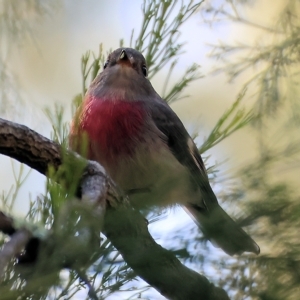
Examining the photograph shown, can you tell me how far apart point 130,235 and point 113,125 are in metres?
1.54

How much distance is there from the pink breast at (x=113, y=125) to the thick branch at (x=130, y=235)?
895 millimetres

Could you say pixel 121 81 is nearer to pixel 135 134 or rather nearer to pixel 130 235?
pixel 135 134

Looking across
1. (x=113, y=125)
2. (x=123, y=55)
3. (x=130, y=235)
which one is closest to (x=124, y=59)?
(x=123, y=55)

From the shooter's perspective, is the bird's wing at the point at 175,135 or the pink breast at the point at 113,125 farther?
the bird's wing at the point at 175,135

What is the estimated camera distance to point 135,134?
2678mm

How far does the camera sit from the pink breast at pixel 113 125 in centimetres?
258

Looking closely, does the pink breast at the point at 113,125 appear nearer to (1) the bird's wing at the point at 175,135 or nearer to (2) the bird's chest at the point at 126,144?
(2) the bird's chest at the point at 126,144

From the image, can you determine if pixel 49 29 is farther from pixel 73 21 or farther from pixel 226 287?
pixel 226 287

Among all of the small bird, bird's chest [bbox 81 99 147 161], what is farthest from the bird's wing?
bird's chest [bbox 81 99 147 161]

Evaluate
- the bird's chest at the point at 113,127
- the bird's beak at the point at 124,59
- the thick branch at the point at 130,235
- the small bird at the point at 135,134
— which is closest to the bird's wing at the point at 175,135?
the small bird at the point at 135,134

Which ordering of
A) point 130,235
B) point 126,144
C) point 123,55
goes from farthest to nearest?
point 123,55
point 126,144
point 130,235

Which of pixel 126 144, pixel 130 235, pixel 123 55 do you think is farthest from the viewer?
pixel 123 55

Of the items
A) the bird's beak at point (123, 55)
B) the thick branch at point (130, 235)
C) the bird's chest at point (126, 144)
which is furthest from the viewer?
the bird's beak at point (123, 55)

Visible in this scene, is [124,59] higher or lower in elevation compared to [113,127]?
higher
